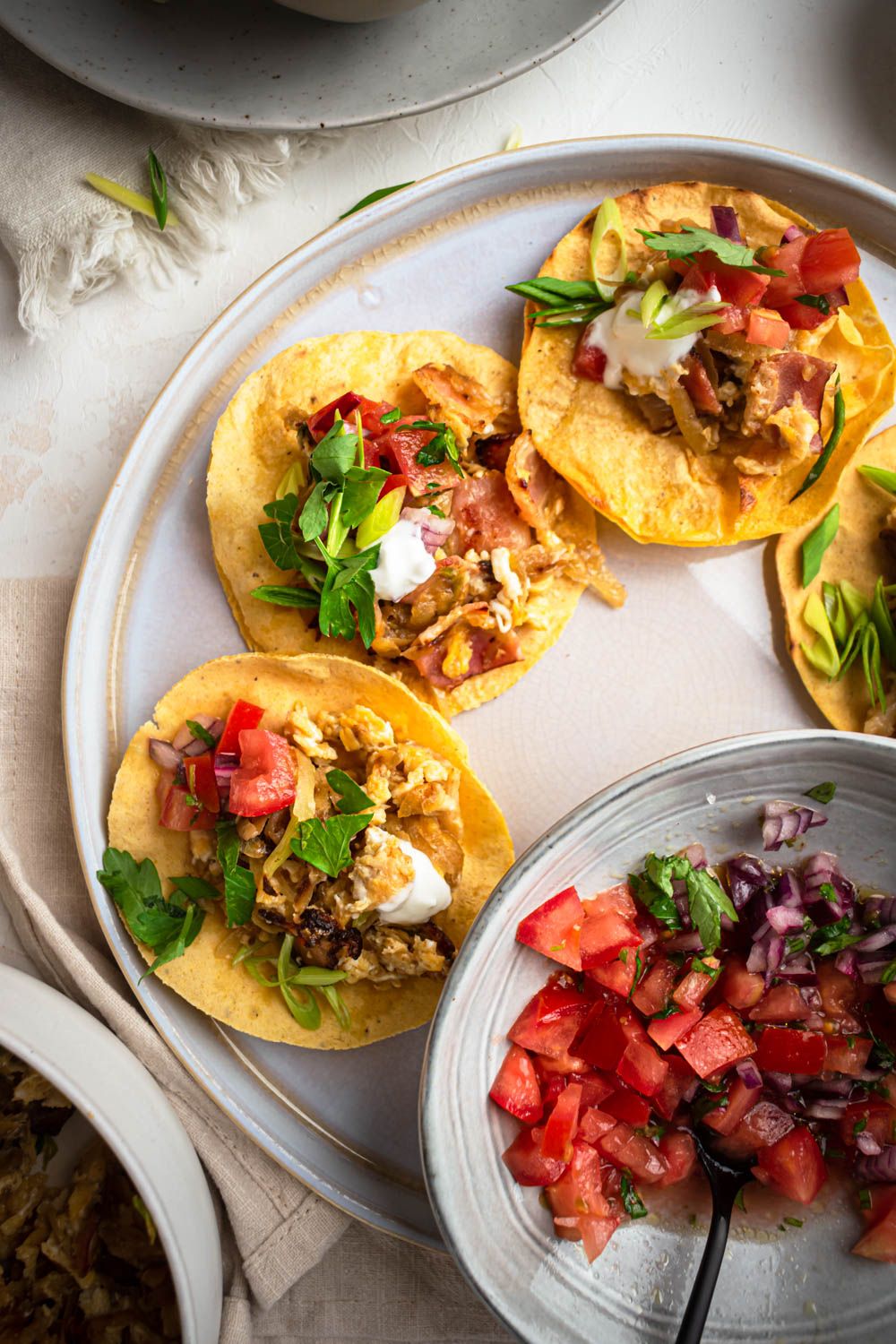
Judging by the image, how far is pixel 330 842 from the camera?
254cm

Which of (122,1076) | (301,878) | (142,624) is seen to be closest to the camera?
(122,1076)

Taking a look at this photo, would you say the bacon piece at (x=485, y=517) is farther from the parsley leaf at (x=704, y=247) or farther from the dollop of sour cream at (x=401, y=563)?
the parsley leaf at (x=704, y=247)

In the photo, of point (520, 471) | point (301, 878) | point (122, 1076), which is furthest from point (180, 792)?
point (520, 471)

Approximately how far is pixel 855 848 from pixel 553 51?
2.09 meters

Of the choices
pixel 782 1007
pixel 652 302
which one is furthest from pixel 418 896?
pixel 652 302

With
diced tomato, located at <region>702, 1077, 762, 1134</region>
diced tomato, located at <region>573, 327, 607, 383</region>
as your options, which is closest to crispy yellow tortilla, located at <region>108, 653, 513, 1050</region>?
diced tomato, located at <region>702, 1077, 762, 1134</region>

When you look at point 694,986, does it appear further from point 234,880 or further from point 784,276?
point 784,276

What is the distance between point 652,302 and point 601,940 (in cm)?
151

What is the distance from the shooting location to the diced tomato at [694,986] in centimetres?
254

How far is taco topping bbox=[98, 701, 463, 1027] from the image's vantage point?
8.42ft

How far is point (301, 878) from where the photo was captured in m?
2.65

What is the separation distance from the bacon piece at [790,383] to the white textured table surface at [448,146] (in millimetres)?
828

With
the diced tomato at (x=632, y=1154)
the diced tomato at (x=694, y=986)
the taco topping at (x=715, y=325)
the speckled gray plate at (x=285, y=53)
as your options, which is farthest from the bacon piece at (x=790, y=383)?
the diced tomato at (x=632, y=1154)

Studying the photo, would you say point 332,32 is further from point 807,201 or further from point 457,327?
point 807,201
